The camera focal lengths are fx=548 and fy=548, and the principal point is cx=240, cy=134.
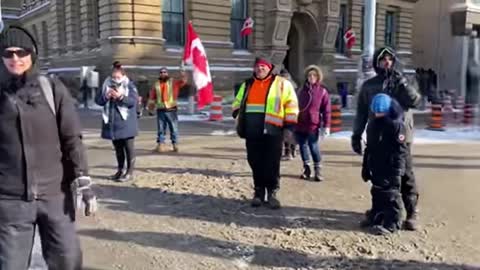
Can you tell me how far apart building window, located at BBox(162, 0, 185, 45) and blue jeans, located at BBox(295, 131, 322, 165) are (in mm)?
20918

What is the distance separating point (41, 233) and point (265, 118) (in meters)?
3.28

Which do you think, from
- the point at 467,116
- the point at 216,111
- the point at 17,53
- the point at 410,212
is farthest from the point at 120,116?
the point at 467,116

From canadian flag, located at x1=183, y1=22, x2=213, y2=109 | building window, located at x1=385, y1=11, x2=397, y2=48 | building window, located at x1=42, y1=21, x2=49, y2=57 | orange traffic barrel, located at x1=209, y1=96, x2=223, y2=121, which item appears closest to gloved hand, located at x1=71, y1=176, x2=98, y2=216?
canadian flag, located at x1=183, y1=22, x2=213, y2=109

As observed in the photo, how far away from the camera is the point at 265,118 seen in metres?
6.33

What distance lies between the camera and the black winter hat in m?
3.44

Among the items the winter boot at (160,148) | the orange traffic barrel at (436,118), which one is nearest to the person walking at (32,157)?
the winter boot at (160,148)

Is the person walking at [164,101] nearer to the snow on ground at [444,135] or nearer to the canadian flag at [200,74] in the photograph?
the canadian flag at [200,74]

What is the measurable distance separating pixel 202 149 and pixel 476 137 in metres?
7.37

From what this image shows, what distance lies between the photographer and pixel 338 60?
116 feet

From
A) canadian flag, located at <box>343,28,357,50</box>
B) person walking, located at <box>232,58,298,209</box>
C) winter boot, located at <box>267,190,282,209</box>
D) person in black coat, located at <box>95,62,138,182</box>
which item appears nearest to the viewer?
person walking, located at <box>232,58,298,209</box>

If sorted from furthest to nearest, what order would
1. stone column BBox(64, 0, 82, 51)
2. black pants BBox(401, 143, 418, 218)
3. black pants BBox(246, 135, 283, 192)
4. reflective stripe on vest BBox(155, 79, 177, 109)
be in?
stone column BBox(64, 0, 82, 51) → reflective stripe on vest BBox(155, 79, 177, 109) → black pants BBox(246, 135, 283, 192) → black pants BBox(401, 143, 418, 218)

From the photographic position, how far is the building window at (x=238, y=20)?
30.5m

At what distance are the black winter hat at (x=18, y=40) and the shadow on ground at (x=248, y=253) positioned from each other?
98.5 inches

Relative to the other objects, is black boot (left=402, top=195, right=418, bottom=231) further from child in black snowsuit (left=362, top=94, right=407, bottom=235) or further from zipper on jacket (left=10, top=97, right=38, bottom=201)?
zipper on jacket (left=10, top=97, right=38, bottom=201)
